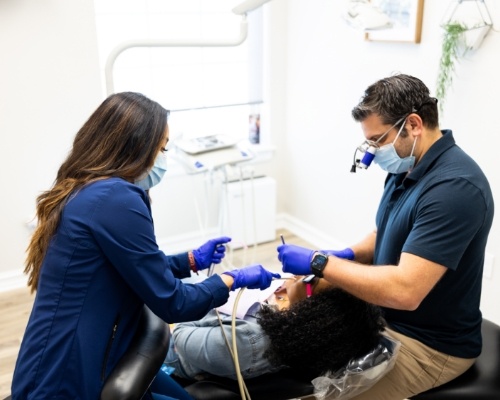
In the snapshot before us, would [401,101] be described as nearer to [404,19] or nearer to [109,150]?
[109,150]

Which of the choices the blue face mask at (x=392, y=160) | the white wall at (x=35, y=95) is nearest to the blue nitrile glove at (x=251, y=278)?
the blue face mask at (x=392, y=160)

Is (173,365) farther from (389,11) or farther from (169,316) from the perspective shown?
(389,11)

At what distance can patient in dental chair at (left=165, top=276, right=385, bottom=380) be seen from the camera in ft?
4.09

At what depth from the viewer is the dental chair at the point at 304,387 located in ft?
4.18

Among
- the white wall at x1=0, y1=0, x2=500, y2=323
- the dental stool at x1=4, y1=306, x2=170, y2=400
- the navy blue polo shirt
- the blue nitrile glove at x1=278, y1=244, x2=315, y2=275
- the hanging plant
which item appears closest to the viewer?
the dental stool at x1=4, y1=306, x2=170, y2=400

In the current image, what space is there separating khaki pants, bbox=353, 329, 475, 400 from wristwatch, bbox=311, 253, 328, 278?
0.30m

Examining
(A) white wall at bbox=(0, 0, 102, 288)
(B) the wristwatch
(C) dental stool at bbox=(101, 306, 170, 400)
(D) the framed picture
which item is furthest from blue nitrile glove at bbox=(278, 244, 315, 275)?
(A) white wall at bbox=(0, 0, 102, 288)

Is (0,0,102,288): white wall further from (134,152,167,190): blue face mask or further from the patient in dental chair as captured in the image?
the patient in dental chair

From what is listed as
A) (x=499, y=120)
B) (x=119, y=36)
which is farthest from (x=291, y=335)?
(x=119, y=36)

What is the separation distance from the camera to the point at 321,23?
291cm

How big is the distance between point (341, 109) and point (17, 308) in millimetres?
2049

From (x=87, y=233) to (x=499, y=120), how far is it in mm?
1675

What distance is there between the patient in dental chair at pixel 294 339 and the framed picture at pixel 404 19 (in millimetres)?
1446

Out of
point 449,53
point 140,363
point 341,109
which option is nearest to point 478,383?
point 140,363
